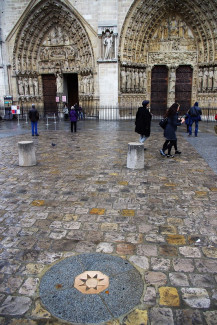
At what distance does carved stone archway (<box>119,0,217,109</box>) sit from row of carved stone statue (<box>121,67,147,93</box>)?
0.24 feet

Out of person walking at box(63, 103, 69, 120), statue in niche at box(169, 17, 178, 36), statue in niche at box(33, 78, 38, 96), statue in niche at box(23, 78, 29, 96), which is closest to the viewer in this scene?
statue in niche at box(169, 17, 178, 36)

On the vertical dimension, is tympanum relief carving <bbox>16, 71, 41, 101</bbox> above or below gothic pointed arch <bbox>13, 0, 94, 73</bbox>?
below

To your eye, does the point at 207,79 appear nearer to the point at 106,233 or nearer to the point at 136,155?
the point at 136,155

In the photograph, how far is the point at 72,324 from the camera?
2.38 metres

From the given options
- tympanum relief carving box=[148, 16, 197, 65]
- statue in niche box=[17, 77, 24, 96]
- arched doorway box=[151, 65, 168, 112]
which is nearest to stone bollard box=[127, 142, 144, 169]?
arched doorway box=[151, 65, 168, 112]

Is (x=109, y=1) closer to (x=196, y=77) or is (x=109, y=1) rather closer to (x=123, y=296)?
(x=196, y=77)

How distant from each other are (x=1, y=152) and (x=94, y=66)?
12.8m

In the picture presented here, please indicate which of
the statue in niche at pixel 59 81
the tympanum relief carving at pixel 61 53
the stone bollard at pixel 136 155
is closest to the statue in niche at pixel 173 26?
the tympanum relief carving at pixel 61 53

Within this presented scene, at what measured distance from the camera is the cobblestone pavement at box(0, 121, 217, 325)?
2611 mm

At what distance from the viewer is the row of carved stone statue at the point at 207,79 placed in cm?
1992

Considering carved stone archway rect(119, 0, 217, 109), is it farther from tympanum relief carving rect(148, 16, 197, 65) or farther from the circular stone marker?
the circular stone marker

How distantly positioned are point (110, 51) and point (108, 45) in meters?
0.42

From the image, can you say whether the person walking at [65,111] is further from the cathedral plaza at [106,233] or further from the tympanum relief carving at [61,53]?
the cathedral plaza at [106,233]

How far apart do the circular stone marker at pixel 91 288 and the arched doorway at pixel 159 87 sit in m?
20.3
